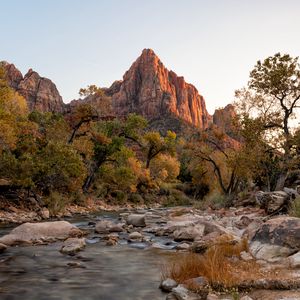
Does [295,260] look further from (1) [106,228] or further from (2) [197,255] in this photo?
(1) [106,228]

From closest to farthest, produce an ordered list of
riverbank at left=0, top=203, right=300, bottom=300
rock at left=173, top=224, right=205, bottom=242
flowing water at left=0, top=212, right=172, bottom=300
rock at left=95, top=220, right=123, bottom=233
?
1. riverbank at left=0, top=203, right=300, bottom=300
2. flowing water at left=0, top=212, right=172, bottom=300
3. rock at left=173, top=224, right=205, bottom=242
4. rock at left=95, top=220, right=123, bottom=233

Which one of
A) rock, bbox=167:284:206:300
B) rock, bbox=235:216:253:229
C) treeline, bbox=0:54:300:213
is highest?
treeline, bbox=0:54:300:213

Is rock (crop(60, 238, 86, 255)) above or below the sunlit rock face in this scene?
below

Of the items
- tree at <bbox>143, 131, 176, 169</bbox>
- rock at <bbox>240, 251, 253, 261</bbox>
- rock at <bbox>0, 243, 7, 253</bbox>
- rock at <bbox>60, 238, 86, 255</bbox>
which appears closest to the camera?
rock at <bbox>240, 251, 253, 261</bbox>

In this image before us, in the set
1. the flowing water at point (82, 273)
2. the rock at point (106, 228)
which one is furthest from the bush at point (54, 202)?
the flowing water at point (82, 273)

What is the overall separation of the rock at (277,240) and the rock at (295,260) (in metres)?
0.45

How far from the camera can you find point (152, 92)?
165000 mm

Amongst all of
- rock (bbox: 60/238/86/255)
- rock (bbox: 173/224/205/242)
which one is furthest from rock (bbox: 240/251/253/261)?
rock (bbox: 60/238/86/255)

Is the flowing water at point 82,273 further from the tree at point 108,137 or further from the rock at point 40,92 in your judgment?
the rock at point 40,92

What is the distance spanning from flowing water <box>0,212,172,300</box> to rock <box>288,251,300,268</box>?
9.78ft

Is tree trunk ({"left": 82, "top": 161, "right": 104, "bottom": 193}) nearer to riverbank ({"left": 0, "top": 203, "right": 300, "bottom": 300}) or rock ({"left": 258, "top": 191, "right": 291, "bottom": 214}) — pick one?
riverbank ({"left": 0, "top": 203, "right": 300, "bottom": 300})

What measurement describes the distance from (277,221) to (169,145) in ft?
139

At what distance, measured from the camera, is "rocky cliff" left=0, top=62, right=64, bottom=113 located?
5984 inches

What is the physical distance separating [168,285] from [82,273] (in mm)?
2666
